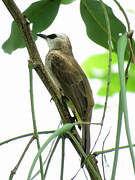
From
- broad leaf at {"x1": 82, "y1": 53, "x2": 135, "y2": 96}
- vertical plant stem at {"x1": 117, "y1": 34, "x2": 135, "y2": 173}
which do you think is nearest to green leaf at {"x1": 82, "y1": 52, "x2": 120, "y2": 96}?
broad leaf at {"x1": 82, "y1": 53, "x2": 135, "y2": 96}

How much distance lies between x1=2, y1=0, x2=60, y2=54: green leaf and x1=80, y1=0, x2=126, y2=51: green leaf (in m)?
0.16

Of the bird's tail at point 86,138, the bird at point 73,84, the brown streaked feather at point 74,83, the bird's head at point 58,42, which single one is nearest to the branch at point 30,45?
the bird's tail at point 86,138

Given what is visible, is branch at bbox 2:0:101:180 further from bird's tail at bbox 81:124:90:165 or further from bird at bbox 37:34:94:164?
bird at bbox 37:34:94:164

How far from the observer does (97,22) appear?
1.93 metres

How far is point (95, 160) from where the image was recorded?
156cm

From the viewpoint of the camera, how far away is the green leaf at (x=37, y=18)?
195cm

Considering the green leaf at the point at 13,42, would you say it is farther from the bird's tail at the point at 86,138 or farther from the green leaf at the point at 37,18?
the bird's tail at the point at 86,138

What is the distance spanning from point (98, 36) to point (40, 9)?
336 millimetres

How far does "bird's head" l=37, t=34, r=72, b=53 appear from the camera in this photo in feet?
13.1

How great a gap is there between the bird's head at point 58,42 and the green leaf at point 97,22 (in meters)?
1.97

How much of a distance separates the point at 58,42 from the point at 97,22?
215 centimetres

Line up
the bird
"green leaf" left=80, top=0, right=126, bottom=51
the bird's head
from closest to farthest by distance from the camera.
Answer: "green leaf" left=80, top=0, right=126, bottom=51
the bird
the bird's head

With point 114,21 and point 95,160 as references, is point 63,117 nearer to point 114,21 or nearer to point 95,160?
point 95,160

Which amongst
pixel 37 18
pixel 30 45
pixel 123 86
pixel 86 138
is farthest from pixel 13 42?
pixel 123 86
